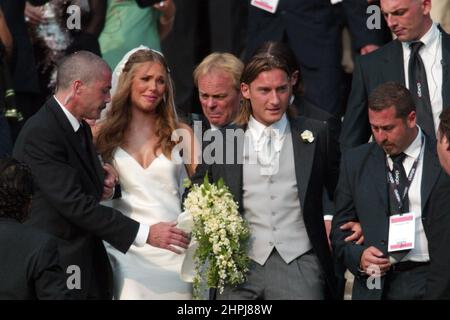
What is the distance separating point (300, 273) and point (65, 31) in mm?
3852

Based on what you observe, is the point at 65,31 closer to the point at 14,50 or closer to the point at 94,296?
the point at 14,50

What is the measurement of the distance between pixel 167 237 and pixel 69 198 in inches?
26.1

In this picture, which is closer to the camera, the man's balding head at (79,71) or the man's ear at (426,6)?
the man's balding head at (79,71)

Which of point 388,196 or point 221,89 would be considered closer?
point 388,196

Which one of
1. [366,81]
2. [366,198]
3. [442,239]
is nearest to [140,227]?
[366,198]

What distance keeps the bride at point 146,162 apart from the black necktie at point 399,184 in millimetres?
1519

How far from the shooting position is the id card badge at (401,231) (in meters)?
8.28

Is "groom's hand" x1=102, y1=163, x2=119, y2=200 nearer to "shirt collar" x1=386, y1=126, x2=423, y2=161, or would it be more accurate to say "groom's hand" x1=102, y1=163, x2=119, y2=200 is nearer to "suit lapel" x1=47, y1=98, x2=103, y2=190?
"suit lapel" x1=47, y1=98, x2=103, y2=190

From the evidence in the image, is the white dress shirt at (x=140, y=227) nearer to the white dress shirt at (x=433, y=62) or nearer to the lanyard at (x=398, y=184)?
the lanyard at (x=398, y=184)

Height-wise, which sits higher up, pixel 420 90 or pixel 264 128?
pixel 420 90

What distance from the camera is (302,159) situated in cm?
852

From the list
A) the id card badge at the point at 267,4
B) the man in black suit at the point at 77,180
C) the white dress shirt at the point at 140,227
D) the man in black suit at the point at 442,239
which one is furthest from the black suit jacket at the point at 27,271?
the id card badge at the point at 267,4

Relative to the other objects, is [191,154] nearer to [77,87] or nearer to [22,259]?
[77,87]

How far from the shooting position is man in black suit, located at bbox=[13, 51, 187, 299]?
8.34 meters
